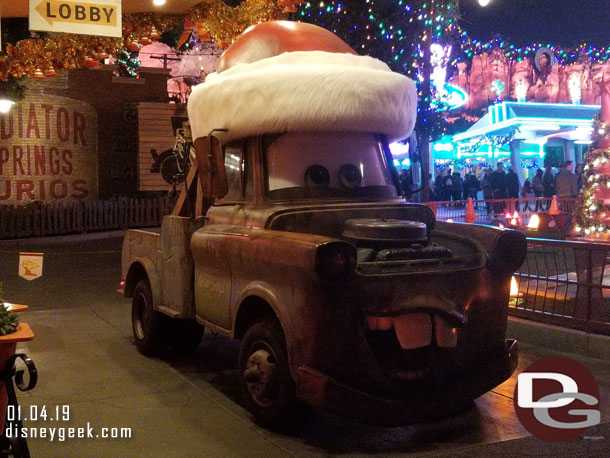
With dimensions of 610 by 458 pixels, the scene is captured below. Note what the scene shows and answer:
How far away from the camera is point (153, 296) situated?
6973 millimetres

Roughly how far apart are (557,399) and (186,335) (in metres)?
3.70

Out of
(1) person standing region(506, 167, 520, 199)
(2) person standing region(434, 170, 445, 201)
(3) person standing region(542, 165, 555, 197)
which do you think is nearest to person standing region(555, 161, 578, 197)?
(1) person standing region(506, 167, 520, 199)

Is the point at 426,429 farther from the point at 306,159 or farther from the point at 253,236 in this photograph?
the point at 306,159

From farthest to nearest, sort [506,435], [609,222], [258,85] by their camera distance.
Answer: [609,222] < [258,85] < [506,435]

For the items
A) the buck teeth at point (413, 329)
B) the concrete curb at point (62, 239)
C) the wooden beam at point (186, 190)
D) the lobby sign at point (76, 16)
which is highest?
the lobby sign at point (76, 16)

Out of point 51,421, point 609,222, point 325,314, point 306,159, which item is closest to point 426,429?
point 325,314

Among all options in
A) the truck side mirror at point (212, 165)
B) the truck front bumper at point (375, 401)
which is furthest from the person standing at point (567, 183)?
the truck front bumper at point (375, 401)

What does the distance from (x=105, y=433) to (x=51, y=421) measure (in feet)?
1.76

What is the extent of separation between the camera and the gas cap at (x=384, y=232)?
199 inches

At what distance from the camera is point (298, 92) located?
18.5 feet

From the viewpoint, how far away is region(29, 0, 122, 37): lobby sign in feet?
22.0

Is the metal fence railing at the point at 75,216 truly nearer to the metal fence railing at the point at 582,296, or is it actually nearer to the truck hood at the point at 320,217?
the metal fence railing at the point at 582,296

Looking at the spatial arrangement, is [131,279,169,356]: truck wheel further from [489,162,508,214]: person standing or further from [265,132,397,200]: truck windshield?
[489,162,508,214]: person standing

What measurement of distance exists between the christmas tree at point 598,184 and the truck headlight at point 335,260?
8.56 metres
